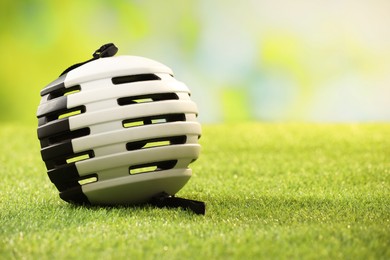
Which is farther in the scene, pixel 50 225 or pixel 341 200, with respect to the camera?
pixel 341 200

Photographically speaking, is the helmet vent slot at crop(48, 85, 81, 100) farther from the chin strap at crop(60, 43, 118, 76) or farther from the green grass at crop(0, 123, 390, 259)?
the green grass at crop(0, 123, 390, 259)

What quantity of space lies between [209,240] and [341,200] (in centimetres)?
203

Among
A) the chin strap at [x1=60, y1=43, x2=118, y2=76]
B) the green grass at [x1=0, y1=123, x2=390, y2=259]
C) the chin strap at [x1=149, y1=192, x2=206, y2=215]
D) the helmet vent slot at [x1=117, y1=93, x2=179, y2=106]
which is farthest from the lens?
the chin strap at [x1=60, y1=43, x2=118, y2=76]

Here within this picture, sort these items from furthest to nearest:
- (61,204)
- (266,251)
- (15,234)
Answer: (61,204), (15,234), (266,251)

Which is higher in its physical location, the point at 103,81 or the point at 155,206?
the point at 103,81

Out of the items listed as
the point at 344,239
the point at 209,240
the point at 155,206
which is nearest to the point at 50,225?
the point at 155,206

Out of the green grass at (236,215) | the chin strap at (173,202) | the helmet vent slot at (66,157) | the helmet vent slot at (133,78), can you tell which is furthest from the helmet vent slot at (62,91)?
the chin strap at (173,202)

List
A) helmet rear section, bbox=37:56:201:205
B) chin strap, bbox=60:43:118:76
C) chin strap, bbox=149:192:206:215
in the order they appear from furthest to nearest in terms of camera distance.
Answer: chin strap, bbox=60:43:118:76 < chin strap, bbox=149:192:206:215 < helmet rear section, bbox=37:56:201:205

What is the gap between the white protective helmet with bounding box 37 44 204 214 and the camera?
461 cm

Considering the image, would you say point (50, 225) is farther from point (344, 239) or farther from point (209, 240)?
point (344, 239)

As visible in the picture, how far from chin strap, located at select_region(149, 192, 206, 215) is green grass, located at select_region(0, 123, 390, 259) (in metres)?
0.07

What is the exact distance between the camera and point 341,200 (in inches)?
217

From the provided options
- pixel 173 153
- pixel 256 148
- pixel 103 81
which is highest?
pixel 103 81

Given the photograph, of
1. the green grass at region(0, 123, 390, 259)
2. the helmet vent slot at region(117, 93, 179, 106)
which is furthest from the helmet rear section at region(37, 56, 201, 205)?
the green grass at region(0, 123, 390, 259)
